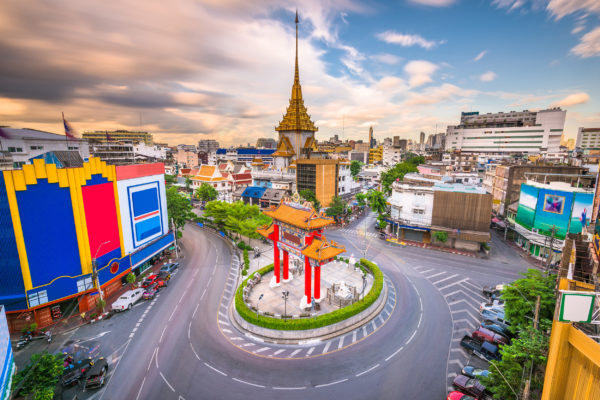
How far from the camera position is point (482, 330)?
22.6m

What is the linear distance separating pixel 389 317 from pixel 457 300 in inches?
351

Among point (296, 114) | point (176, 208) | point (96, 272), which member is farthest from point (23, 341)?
point (296, 114)

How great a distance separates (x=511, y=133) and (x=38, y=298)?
14579cm

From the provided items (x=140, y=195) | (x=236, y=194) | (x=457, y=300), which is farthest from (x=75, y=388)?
(x=236, y=194)

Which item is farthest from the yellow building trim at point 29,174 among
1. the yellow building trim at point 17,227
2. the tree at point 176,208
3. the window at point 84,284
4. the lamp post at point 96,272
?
the tree at point 176,208

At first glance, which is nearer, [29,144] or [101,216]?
[101,216]

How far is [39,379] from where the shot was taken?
16047 millimetres

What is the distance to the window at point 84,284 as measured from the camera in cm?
2494

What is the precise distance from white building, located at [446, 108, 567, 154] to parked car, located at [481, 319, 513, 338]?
4420 inches

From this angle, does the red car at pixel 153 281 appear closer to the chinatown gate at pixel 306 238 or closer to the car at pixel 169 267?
the car at pixel 169 267

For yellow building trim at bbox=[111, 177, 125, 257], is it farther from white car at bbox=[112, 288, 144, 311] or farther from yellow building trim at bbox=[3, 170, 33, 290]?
yellow building trim at bbox=[3, 170, 33, 290]

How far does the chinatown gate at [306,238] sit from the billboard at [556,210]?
111 feet

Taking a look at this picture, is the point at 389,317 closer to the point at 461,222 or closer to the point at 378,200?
the point at 461,222

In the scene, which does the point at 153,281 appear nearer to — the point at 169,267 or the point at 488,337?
the point at 169,267
